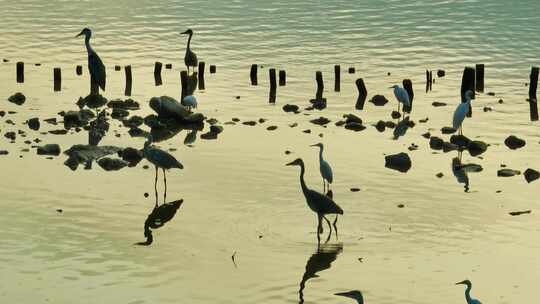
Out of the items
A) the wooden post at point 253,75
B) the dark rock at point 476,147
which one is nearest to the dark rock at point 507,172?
the dark rock at point 476,147

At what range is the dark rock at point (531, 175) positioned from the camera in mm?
41312

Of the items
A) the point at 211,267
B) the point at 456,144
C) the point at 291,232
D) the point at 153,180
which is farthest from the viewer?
the point at 456,144

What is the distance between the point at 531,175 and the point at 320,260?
11.2m

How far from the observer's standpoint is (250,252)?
3381 centimetres

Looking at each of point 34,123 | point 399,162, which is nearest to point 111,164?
point 34,123

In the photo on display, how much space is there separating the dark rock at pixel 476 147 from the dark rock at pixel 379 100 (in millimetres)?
8910

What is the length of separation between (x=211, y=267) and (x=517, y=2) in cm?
6304

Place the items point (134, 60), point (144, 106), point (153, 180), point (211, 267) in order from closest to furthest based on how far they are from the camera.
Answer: point (211, 267) < point (153, 180) < point (144, 106) < point (134, 60)

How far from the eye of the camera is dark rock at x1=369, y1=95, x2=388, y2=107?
2131 inches

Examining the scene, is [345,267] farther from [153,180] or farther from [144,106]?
[144,106]

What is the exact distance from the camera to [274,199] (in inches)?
1537

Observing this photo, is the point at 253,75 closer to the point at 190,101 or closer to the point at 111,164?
the point at 190,101

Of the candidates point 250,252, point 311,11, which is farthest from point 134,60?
point 250,252

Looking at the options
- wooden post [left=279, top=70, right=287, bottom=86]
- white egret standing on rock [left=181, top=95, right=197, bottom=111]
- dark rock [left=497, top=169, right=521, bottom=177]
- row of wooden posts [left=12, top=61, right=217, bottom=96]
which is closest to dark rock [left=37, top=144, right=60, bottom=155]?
white egret standing on rock [left=181, top=95, right=197, bottom=111]
